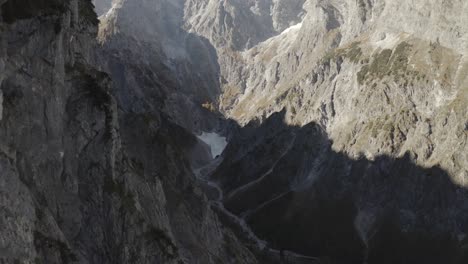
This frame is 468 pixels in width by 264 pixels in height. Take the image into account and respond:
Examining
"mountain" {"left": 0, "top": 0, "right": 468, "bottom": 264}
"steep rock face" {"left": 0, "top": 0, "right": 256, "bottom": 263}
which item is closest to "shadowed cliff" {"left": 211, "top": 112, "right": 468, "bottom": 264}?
"mountain" {"left": 0, "top": 0, "right": 468, "bottom": 264}

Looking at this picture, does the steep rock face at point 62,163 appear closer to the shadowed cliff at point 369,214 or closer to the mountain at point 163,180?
the mountain at point 163,180

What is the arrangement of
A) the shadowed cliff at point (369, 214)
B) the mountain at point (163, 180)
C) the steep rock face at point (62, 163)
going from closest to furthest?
the steep rock face at point (62, 163) → the mountain at point (163, 180) → the shadowed cliff at point (369, 214)

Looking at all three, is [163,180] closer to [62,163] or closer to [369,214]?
[62,163]

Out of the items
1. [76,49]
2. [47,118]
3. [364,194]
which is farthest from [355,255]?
[47,118]

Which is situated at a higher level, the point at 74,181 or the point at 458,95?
the point at 458,95

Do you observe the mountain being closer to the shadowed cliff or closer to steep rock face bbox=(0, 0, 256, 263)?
Result: steep rock face bbox=(0, 0, 256, 263)

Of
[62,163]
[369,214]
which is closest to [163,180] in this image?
[62,163]

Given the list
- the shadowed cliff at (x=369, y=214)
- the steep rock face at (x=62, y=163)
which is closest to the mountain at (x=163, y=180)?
the steep rock face at (x=62, y=163)

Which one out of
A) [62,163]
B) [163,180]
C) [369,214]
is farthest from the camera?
[369,214]

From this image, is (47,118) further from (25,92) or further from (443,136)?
(443,136)
